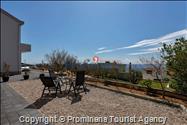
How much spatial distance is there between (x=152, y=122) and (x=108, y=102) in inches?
88.3

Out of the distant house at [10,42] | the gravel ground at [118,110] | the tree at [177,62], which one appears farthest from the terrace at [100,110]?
the distant house at [10,42]

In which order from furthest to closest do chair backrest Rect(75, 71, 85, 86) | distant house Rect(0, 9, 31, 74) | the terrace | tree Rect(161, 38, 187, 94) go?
distant house Rect(0, 9, 31, 74) → chair backrest Rect(75, 71, 85, 86) → tree Rect(161, 38, 187, 94) → the terrace

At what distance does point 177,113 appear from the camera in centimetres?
501

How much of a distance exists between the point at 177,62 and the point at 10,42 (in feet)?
82.4

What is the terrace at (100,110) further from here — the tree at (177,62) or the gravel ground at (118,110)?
the tree at (177,62)

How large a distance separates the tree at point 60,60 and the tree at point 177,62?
1575 cm

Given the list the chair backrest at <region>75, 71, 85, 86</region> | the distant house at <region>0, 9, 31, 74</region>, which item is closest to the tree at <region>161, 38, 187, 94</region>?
the chair backrest at <region>75, 71, 85, 86</region>

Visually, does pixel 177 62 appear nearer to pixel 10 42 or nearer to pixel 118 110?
pixel 118 110

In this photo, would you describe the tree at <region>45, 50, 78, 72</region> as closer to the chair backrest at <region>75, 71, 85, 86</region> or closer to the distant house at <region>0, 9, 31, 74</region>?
the distant house at <region>0, 9, 31, 74</region>

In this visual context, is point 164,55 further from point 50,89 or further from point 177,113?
point 50,89

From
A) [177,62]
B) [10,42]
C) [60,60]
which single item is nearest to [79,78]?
[177,62]

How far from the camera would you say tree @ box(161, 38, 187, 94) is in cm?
647

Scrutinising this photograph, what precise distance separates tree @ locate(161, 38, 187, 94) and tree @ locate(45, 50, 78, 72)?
15750mm

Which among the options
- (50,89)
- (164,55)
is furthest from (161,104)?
(50,89)
